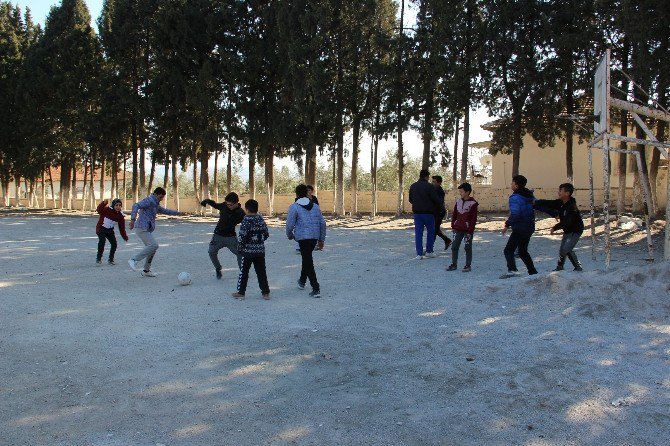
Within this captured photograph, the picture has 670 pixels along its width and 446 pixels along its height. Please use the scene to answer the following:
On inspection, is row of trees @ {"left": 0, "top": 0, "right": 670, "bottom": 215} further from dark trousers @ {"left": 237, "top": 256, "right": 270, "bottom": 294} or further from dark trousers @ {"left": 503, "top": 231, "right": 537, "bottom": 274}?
dark trousers @ {"left": 237, "top": 256, "right": 270, "bottom": 294}

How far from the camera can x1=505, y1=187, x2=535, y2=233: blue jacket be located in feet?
29.1

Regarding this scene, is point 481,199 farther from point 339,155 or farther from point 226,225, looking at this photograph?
point 226,225

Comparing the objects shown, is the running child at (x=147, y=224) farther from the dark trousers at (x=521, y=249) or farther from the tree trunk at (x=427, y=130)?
the tree trunk at (x=427, y=130)

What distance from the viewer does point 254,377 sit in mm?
4867

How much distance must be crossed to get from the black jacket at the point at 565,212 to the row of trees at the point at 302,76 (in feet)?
31.9

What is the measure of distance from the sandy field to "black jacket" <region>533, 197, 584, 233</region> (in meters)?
1.35

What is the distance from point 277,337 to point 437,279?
408cm

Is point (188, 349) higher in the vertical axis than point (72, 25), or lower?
lower

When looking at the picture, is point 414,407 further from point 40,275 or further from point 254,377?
point 40,275

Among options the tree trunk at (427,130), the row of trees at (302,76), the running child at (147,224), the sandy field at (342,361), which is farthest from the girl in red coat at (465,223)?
the tree trunk at (427,130)

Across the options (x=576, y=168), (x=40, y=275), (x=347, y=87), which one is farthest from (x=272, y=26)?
(x=40, y=275)

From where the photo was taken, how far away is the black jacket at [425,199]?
11.4m

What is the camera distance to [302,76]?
25.7 metres

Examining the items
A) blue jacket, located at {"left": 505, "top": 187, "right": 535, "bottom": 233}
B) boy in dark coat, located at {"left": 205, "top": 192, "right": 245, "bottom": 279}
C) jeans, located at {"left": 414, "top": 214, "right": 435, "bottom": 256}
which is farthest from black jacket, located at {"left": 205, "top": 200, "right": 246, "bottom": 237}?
blue jacket, located at {"left": 505, "top": 187, "right": 535, "bottom": 233}
